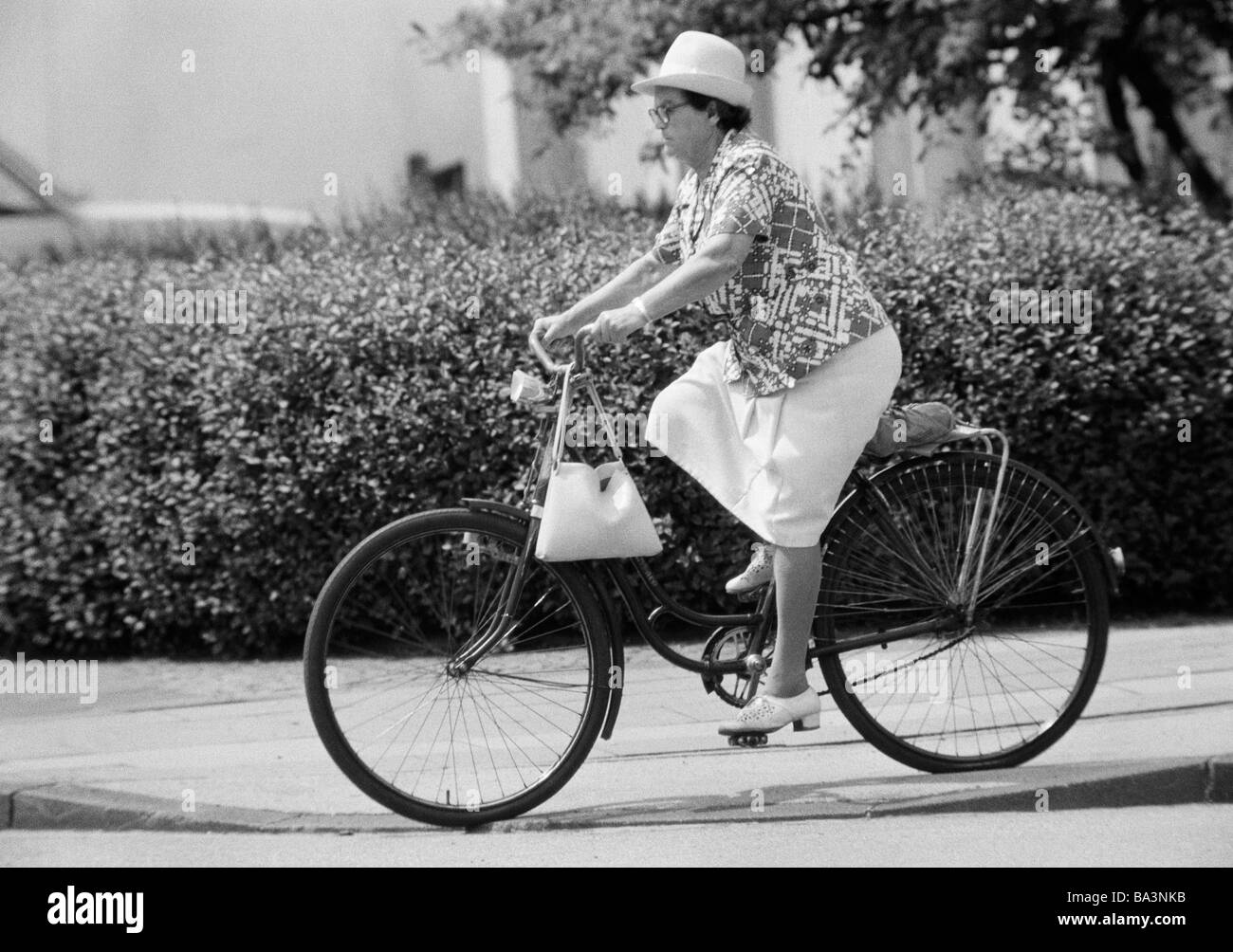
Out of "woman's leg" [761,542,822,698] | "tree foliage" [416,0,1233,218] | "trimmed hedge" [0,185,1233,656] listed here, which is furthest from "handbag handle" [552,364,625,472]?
"tree foliage" [416,0,1233,218]

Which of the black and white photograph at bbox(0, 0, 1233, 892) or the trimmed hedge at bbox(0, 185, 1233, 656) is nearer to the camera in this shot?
the black and white photograph at bbox(0, 0, 1233, 892)

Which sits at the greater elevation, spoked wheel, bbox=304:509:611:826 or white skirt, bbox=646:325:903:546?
white skirt, bbox=646:325:903:546

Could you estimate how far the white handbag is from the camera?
4.33 m

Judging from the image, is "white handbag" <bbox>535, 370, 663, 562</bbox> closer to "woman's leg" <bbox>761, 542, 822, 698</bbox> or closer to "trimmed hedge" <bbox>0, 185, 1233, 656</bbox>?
"woman's leg" <bbox>761, 542, 822, 698</bbox>

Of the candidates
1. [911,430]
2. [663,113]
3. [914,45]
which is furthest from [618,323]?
[914,45]

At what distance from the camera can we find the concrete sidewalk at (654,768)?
4.59m

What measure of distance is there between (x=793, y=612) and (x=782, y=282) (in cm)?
87

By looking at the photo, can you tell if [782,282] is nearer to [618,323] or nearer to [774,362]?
[774,362]

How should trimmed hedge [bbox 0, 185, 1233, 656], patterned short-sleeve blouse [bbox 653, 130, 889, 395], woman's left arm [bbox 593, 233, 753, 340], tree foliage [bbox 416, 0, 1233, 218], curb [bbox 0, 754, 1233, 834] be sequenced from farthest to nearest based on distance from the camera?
tree foliage [bbox 416, 0, 1233, 218]
trimmed hedge [bbox 0, 185, 1233, 656]
curb [bbox 0, 754, 1233, 834]
patterned short-sleeve blouse [bbox 653, 130, 889, 395]
woman's left arm [bbox 593, 233, 753, 340]

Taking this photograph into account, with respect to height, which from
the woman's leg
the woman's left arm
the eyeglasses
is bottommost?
the woman's leg

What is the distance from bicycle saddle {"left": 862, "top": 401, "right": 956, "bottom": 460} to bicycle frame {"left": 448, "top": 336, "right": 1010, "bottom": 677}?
7cm

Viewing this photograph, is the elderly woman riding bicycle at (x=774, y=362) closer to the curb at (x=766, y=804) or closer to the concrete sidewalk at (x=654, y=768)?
the curb at (x=766, y=804)
